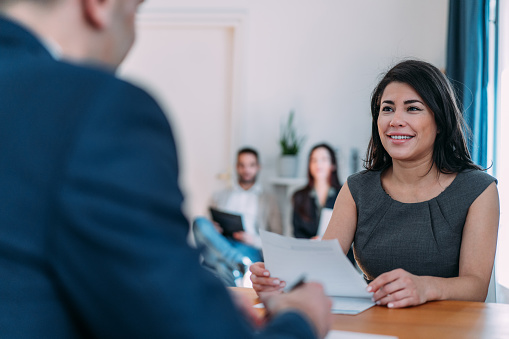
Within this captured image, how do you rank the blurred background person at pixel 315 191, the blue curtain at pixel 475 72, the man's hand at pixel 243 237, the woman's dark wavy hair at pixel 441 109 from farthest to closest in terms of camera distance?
the blurred background person at pixel 315 191 < the man's hand at pixel 243 237 < the blue curtain at pixel 475 72 < the woman's dark wavy hair at pixel 441 109

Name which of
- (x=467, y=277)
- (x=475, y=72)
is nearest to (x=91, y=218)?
(x=467, y=277)

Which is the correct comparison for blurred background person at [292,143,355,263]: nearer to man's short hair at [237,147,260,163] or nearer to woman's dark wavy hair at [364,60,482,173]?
man's short hair at [237,147,260,163]

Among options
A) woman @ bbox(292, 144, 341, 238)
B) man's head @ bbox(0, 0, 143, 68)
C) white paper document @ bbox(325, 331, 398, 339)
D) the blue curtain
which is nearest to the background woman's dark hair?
woman @ bbox(292, 144, 341, 238)

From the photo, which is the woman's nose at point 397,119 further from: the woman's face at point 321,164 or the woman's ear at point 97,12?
the woman's face at point 321,164

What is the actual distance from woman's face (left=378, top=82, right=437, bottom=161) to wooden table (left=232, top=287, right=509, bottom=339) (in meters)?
0.61

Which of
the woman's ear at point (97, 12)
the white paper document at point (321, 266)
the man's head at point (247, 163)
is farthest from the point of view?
the man's head at point (247, 163)

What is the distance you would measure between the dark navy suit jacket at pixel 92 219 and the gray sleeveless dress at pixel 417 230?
1.32 m

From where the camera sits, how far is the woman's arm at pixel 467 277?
52.7 inches

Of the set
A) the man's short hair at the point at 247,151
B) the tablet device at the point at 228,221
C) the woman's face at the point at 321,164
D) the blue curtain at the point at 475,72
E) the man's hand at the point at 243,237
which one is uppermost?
the blue curtain at the point at 475,72

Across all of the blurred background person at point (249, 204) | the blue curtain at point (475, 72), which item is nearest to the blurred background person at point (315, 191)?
the blurred background person at point (249, 204)

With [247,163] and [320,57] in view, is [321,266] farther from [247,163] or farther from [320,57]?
[320,57]

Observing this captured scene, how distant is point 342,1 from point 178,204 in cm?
468

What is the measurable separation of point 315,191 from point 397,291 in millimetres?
3145

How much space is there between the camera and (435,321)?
119 cm
